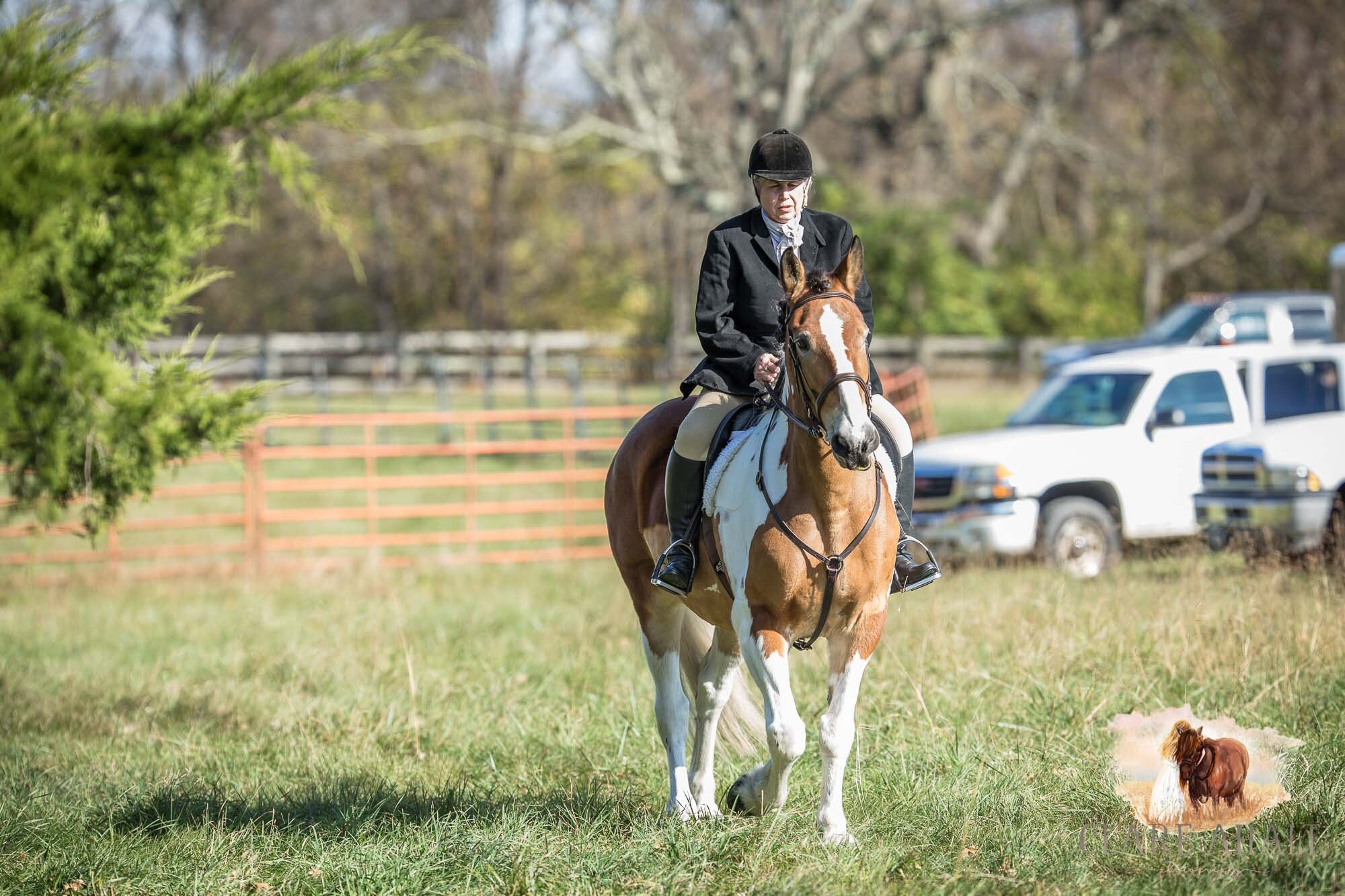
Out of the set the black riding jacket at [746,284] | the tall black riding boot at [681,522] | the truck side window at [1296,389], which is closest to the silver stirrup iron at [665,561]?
the tall black riding boot at [681,522]

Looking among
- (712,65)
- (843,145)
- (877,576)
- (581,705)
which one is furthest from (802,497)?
(843,145)

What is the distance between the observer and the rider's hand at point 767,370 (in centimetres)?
521

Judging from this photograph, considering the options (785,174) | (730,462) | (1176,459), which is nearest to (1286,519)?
(1176,459)

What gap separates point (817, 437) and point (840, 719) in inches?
40.4

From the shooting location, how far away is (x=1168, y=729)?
17.1 ft

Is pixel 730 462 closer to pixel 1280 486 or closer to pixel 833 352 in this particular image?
pixel 833 352

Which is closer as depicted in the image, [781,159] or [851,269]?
[851,269]

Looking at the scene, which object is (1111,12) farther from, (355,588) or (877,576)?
(877,576)

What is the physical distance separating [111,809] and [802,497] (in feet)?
10.7

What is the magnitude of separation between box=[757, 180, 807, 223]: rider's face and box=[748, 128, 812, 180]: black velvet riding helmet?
0.12ft

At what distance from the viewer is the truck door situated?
39.0ft

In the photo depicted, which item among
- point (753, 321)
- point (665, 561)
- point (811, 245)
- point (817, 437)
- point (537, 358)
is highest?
point (537, 358)

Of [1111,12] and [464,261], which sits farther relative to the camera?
[464,261]

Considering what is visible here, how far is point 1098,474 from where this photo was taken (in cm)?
1181
